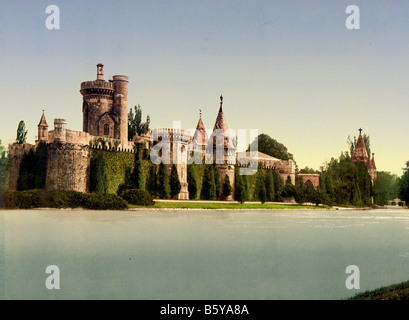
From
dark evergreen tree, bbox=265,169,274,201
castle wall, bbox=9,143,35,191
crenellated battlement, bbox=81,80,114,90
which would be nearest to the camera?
castle wall, bbox=9,143,35,191

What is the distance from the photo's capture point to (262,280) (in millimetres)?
12195

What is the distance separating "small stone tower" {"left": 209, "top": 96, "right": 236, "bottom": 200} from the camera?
1609 inches

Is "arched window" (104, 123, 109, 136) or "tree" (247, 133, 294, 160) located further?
"tree" (247, 133, 294, 160)

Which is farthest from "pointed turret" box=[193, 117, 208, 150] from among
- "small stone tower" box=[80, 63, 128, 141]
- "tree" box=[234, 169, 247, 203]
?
"small stone tower" box=[80, 63, 128, 141]

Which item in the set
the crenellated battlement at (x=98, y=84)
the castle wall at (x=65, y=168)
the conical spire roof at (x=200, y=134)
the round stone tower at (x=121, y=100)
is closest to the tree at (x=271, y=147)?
the conical spire roof at (x=200, y=134)

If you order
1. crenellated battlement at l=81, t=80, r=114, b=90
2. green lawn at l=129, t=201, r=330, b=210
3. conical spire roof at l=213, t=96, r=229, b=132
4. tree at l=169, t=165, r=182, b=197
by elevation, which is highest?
crenellated battlement at l=81, t=80, r=114, b=90

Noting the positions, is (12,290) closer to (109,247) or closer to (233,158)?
(109,247)

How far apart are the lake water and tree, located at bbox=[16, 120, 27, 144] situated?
1183cm

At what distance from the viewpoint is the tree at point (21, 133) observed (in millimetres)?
33406

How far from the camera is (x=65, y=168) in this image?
3170 cm

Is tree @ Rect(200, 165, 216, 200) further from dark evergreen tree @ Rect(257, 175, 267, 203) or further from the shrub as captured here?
the shrub

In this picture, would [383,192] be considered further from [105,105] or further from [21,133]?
[21,133]

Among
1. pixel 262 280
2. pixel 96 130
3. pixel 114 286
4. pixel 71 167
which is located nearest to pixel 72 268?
pixel 114 286

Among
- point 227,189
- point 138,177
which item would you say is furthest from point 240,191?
point 138,177
